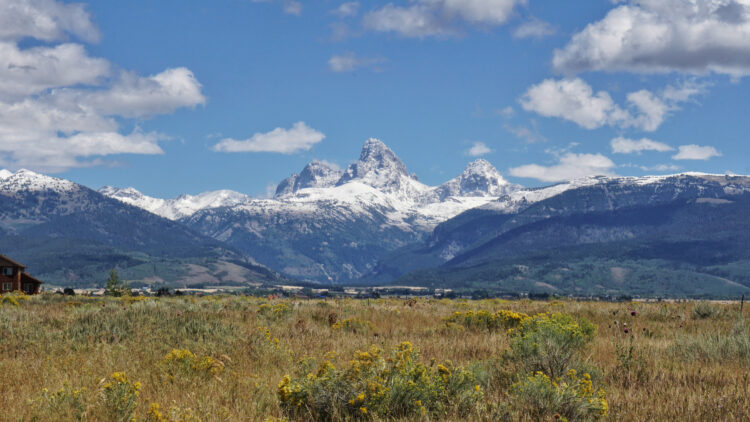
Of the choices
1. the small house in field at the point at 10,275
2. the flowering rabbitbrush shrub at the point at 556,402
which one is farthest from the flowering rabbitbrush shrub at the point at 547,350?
the small house in field at the point at 10,275

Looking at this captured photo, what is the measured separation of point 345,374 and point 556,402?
319 cm

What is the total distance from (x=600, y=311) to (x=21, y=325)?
68.6 feet

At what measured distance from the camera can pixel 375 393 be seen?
809 centimetres

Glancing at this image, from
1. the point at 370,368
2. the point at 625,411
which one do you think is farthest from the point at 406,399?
the point at 625,411

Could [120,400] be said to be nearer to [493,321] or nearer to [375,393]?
[375,393]

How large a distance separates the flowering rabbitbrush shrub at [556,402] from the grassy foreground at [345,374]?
0.06 ft

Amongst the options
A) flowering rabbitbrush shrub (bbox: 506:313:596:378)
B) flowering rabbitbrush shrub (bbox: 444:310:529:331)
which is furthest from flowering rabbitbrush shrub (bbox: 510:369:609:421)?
flowering rabbitbrush shrub (bbox: 444:310:529:331)

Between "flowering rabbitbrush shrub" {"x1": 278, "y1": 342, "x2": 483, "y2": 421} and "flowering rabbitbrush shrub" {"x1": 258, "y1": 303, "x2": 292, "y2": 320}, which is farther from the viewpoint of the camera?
"flowering rabbitbrush shrub" {"x1": 258, "y1": 303, "x2": 292, "y2": 320}

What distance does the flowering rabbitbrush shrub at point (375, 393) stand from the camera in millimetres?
8164

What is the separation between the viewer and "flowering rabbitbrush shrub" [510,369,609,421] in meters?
7.78

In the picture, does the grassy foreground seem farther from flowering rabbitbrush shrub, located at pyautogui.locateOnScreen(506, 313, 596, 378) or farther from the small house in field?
the small house in field

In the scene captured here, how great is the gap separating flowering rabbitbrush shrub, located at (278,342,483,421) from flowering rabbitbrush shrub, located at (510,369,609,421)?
2.33ft

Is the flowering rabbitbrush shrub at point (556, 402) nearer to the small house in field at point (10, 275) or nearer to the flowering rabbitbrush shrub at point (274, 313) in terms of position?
the flowering rabbitbrush shrub at point (274, 313)

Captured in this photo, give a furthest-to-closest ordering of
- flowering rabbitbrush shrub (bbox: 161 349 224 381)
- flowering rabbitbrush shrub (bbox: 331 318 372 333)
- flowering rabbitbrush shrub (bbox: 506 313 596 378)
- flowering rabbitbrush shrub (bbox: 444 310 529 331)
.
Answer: flowering rabbitbrush shrub (bbox: 444 310 529 331) → flowering rabbitbrush shrub (bbox: 331 318 372 333) → flowering rabbitbrush shrub (bbox: 161 349 224 381) → flowering rabbitbrush shrub (bbox: 506 313 596 378)
